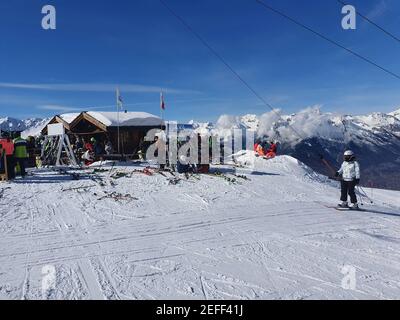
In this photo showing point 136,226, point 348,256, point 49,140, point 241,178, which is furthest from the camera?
point 49,140

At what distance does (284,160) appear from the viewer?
2195cm

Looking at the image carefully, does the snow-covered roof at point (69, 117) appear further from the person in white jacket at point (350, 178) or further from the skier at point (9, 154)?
the person in white jacket at point (350, 178)

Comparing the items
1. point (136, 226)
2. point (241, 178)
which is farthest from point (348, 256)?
point (241, 178)

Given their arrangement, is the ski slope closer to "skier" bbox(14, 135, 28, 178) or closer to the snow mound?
"skier" bbox(14, 135, 28, 178)

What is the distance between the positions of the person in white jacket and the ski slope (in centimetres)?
64

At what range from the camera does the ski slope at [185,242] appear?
5.84 metres

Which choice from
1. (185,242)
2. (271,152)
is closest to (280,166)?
(271,152)

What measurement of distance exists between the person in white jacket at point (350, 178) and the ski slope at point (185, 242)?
2.10 ft

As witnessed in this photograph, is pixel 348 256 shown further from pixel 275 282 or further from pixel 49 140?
pixel 49 140

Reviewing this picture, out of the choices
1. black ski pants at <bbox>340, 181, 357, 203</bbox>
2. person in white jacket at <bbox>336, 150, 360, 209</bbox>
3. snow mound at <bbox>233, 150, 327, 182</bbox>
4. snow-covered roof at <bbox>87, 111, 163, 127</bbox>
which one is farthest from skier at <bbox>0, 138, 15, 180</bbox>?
black ski pants at <bbox>340, 181, 357, 203</bbox>

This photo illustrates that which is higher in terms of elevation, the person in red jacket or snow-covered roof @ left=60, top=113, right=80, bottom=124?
snow-covered roof @ left=60, top=113, right=80, bottom=124

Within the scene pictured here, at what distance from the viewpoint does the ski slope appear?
5.84 metres

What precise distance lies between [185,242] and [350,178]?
262 inches
